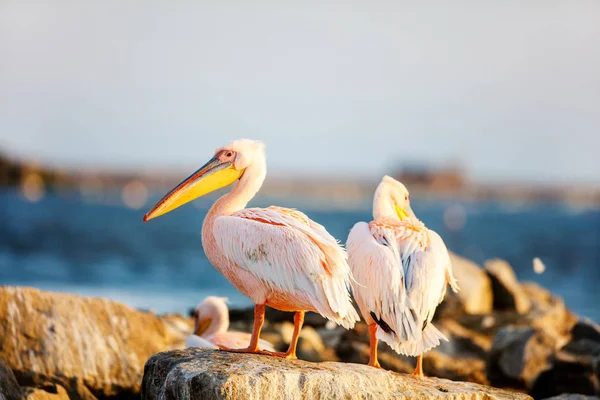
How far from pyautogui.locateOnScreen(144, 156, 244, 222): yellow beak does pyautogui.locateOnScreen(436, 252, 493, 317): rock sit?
14.6ft

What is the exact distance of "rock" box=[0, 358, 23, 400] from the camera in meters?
5.48

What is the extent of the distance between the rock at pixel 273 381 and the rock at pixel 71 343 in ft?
4.29

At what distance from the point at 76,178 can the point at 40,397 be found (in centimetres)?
12782

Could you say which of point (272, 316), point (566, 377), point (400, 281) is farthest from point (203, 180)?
point (272, 316)

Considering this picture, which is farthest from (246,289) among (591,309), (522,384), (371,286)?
(591,309)

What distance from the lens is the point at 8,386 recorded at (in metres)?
5.55

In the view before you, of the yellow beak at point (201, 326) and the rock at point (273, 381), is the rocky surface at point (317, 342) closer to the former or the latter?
the rock at point (273, 381)

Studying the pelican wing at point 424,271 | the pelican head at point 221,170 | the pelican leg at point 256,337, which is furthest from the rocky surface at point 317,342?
the pelican head at point 221,170

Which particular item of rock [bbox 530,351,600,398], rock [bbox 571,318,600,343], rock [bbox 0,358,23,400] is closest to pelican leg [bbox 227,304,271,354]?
rock [bbox 0,358,23,400]

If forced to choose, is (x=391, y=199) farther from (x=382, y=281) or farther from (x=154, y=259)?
(x=154, y=259)

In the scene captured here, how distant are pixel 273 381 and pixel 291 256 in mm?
912

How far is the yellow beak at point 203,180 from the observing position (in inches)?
244

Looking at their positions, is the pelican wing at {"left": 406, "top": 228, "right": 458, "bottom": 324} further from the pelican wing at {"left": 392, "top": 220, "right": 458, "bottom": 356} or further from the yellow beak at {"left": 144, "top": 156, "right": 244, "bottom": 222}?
the yellow beak at {"left": 144, "top": 156, "right": 244, "bottom": 222}

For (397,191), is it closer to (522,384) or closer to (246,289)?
(246,289)
